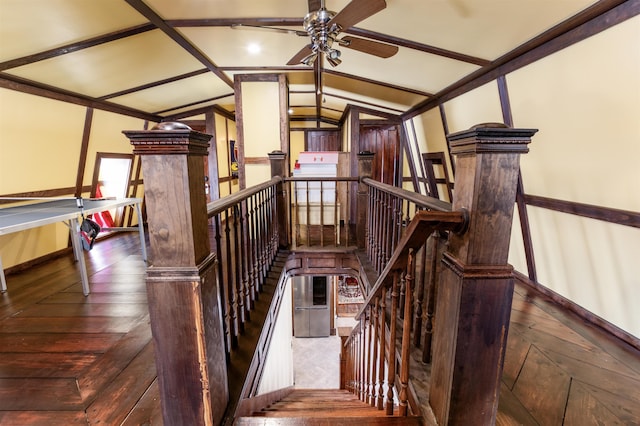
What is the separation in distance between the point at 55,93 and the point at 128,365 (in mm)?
3221

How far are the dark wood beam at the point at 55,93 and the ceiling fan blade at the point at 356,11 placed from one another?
3.05 m

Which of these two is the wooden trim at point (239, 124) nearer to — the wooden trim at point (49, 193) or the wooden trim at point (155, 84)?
the wooden trim at point (155, 84)

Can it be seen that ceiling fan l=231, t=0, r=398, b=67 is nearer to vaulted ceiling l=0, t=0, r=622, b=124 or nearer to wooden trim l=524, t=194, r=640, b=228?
vaulted ceiling l=0, t=0, r=622, b=124

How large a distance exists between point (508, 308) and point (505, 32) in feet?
6.86

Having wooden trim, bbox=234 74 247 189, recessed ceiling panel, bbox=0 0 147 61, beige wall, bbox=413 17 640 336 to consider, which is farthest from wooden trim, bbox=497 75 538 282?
wooden trim, bbox=234 74 247 189

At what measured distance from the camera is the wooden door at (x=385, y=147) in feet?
18.3

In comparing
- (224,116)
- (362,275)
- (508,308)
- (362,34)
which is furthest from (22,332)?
(224,116)

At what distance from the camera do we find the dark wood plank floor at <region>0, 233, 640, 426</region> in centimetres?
127

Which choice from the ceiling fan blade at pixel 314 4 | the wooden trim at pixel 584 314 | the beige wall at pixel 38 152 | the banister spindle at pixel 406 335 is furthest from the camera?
the beige wall at pixel 38 152

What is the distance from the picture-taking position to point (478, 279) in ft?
2.88

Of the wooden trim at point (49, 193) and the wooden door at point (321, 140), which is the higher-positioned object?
the wooden door at point (321, 140)

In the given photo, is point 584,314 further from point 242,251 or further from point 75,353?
point 75,353

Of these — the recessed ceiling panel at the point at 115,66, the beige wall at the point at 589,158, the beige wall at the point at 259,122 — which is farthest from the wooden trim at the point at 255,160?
the beige wall at the point at 589,158

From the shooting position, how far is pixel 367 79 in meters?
3.81
